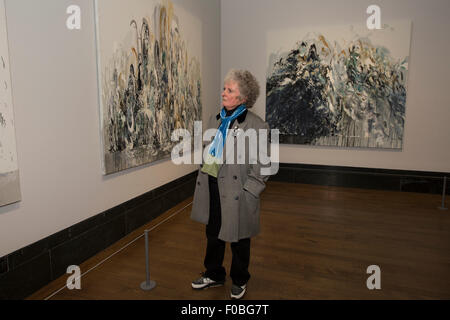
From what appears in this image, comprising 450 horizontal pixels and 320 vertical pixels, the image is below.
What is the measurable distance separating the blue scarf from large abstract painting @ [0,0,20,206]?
A: 156 centimetres

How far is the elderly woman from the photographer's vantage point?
2.71 metres

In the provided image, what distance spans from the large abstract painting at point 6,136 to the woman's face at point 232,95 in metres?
1.70

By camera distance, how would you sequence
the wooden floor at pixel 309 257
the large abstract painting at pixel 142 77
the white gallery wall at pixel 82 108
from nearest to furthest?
the white gallery wall at pixel 82 108 < the wooden floor at pixel 309 257 < the large abstract painting at pixel 142 77

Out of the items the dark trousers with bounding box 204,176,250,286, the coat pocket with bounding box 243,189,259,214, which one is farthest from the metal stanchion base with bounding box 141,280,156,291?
the coat pocket with bounding box 243,189,259,214

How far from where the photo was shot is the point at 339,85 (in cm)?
679


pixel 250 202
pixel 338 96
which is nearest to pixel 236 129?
pixel 250 202

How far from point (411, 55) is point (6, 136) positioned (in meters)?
6.75

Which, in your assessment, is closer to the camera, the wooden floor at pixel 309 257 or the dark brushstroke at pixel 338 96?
the wooden floor at pixel 309 257

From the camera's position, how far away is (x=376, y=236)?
14.6 ft

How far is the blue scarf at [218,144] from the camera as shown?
9.07 ft

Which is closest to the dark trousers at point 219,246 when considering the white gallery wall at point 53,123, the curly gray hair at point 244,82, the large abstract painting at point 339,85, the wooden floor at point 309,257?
the wooden floor at point 309,257

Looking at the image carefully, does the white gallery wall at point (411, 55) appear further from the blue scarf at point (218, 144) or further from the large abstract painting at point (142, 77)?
the blue scarf at point (218, 144)

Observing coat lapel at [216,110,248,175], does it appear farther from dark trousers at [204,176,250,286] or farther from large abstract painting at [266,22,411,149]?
large abstract painting at [266,22,411,149]

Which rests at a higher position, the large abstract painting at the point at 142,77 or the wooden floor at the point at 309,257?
the large abstract painting at the point at 142,77
